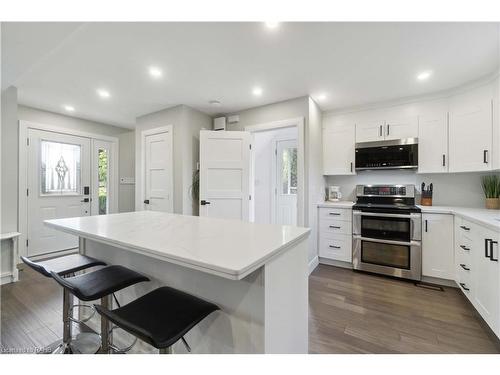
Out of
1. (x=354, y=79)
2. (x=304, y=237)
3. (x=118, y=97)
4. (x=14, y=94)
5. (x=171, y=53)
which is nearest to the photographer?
(x=304, y=237)

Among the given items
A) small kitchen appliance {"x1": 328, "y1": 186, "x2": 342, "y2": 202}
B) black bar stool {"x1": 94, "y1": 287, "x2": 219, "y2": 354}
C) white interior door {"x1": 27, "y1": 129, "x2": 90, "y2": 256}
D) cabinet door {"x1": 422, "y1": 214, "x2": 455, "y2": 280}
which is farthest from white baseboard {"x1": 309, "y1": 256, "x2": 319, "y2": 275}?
white interior door {"x1": 27, "y1": 129, "x2": 90, "y2": 256}

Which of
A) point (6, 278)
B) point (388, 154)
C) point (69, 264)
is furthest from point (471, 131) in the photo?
point (6, 278)

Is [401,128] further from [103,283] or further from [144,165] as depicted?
[144,165]

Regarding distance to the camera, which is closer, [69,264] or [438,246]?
[69,264]

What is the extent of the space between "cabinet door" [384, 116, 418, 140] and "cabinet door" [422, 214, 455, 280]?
3.69 ft

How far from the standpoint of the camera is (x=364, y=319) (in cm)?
195

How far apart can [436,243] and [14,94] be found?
214 inches

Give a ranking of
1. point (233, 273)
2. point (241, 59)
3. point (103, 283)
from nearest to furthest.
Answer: point (233, 273)
point (103, 283)
point (241, 59)

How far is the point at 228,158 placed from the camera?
133 inches

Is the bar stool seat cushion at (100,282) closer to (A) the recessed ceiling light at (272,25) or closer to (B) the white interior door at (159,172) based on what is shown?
(A) the recessed ceiling light at (272,25)

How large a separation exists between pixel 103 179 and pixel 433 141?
17.9ft

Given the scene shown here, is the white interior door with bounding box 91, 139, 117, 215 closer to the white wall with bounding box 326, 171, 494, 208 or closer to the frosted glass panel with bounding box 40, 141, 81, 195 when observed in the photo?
the frosted glass panel with bounding box 40, 141, 81, 195
